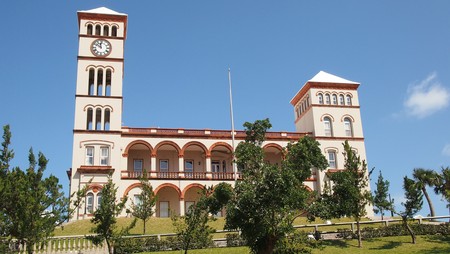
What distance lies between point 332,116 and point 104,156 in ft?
74.4

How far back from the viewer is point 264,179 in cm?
2022

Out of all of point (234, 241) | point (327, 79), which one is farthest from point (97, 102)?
point (327, 79)

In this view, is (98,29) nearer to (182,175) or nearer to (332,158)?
(182,175)

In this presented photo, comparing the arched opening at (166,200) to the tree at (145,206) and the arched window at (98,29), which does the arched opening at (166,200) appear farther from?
the arched window at (98,29)

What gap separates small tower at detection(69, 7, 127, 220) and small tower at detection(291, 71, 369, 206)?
1912cm

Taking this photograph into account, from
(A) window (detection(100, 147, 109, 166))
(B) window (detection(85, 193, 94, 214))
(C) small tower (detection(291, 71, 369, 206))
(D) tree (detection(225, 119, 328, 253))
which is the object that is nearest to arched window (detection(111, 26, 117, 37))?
(A) window (detection(100, 147, 109, 166))

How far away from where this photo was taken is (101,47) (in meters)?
44.7

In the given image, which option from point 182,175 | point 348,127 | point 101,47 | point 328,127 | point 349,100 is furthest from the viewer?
point 349,100

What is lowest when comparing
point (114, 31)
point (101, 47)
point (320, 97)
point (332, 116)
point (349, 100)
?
point (332, 116)

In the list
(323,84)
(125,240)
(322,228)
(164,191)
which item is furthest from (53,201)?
(323,84)

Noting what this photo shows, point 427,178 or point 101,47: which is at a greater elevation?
point 101,47

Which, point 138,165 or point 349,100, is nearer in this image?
point 138,165

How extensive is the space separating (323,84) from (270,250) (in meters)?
31.2

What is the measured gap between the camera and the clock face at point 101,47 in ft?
146
